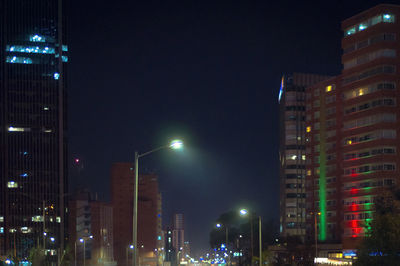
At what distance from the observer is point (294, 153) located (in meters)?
181

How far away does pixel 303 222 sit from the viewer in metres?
180

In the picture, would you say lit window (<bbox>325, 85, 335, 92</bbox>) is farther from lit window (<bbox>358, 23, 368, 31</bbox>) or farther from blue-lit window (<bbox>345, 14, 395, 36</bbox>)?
lit window (<bbox>358, 23, 368, 31</bbox>)

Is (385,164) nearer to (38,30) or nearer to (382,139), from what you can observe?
(382,139)

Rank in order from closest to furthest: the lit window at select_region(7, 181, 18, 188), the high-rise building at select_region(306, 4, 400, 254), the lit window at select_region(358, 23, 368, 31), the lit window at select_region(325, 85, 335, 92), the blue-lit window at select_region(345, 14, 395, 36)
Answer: the blue-lit window at select_region(345, 14, 395, 36), the high-rise building at select_region(306, 4, 400, 254), the lit window at select_region(358, 23, 368, 31), the lit window at select_region(325, 85, 335, 92), the lit window at select_region(7, 181, 18, 188)

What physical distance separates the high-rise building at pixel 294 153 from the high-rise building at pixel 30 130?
6286 cm

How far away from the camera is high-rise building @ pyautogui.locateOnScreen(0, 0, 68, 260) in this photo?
175000 mm

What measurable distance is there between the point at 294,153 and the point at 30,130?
241 ft

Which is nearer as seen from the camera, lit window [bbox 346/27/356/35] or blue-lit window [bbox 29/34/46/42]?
lit window [bbox 346/27/356/35]

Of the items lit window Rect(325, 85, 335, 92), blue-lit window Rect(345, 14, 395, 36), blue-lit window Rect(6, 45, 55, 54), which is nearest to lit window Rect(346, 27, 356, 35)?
blue-lit window Rect(345, 14, 395, 36)

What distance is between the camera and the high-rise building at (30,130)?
175m

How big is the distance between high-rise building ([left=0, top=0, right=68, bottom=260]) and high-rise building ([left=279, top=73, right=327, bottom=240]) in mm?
62857

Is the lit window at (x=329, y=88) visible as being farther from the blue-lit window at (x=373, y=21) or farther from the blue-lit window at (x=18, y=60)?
the blue-lit window at (x=18, y=60)

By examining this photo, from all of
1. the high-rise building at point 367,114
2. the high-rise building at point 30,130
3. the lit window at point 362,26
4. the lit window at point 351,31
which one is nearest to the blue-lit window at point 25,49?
the high-rise building at point 30,130

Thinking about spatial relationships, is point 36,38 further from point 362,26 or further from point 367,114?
point 367,114
